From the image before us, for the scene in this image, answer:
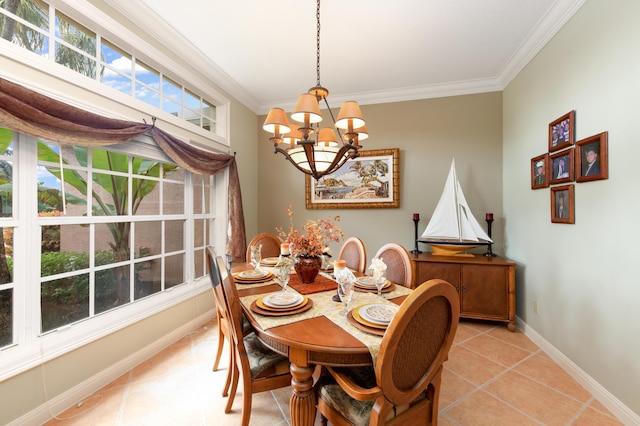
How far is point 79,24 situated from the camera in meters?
1.91

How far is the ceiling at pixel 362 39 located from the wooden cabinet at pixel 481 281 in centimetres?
210

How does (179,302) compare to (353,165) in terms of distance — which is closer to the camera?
(179,302)

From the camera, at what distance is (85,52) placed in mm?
1927

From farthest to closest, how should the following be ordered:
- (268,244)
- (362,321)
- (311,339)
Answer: (268,244) < (362,321) < (311,339)

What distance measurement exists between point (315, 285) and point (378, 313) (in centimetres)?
67

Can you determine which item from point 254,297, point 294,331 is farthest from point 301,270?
point 294,331

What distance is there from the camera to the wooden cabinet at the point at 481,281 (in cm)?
278

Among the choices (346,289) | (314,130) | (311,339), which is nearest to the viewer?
(311,339)

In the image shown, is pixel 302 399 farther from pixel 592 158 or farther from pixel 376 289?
pixel 592 158

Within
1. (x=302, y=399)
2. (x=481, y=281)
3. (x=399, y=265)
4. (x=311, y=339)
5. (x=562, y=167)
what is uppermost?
(x=562, y=167)

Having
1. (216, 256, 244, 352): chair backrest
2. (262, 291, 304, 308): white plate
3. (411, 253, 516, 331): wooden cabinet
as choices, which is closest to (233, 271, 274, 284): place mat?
(262, 291, 304, 308): white plate

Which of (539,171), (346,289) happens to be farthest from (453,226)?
(346,289)

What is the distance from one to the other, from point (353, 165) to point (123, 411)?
3239mm

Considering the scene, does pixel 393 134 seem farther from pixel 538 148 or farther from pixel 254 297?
pixel 254 297
